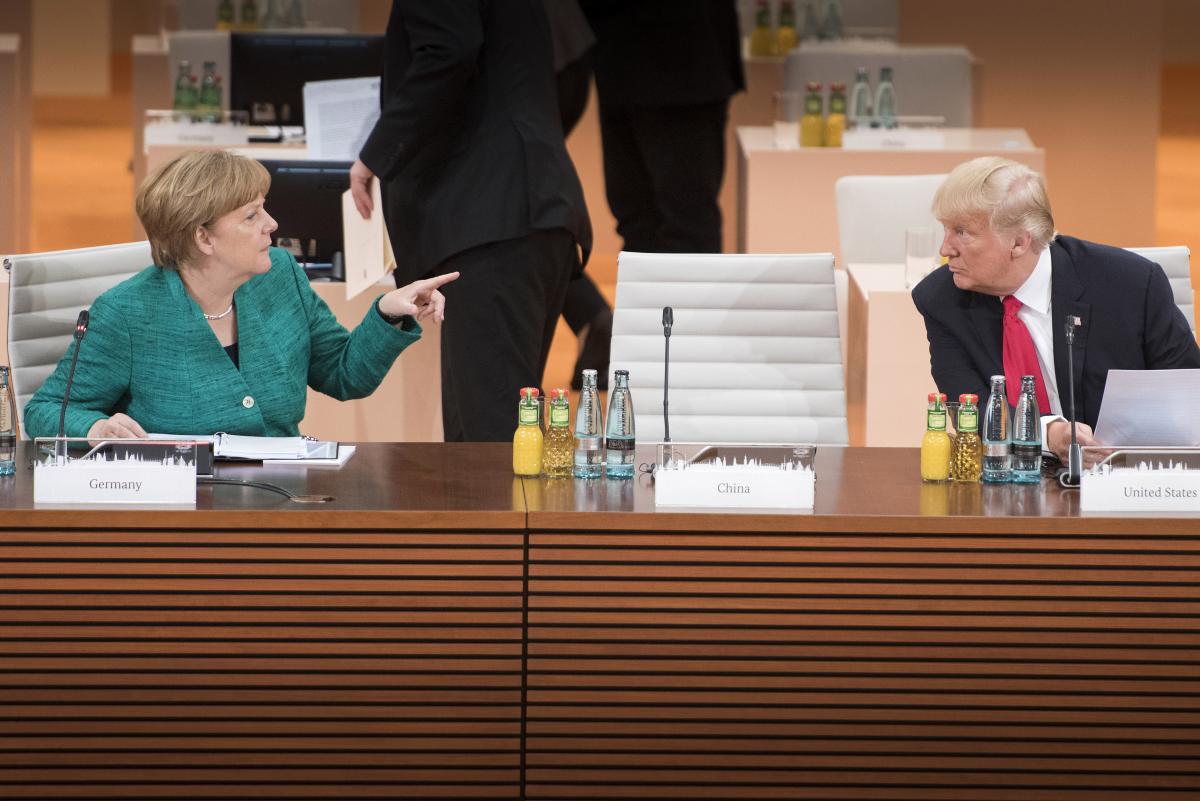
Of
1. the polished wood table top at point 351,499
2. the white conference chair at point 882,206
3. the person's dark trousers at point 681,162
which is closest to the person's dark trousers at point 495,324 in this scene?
the polished wood table top at point 351,499

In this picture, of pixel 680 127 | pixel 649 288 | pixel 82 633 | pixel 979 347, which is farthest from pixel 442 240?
pixel 680 127

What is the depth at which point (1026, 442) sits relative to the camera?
8.74 ft

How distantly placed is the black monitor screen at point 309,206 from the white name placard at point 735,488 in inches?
75.8

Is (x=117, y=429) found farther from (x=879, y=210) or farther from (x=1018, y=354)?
(x=879, y=210)

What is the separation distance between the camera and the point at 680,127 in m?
5.98

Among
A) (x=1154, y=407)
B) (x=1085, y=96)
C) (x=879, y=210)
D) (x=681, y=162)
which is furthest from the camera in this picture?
(x=1085, y=96)

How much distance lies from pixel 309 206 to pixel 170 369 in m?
1.38

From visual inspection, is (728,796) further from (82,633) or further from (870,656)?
(82,633)

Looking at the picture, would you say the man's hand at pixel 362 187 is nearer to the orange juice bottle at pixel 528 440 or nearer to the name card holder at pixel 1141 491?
the orange juice bottle at pixel 528 440

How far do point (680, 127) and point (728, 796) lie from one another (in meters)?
3.82

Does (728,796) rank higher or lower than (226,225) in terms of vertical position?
lower

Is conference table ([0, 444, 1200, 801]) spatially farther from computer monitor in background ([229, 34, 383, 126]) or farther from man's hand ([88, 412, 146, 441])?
computer monitor in background ([229, 34, 383, 126])

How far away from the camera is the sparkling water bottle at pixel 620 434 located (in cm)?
269

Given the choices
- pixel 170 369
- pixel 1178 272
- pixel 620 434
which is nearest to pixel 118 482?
pixel 170 369
